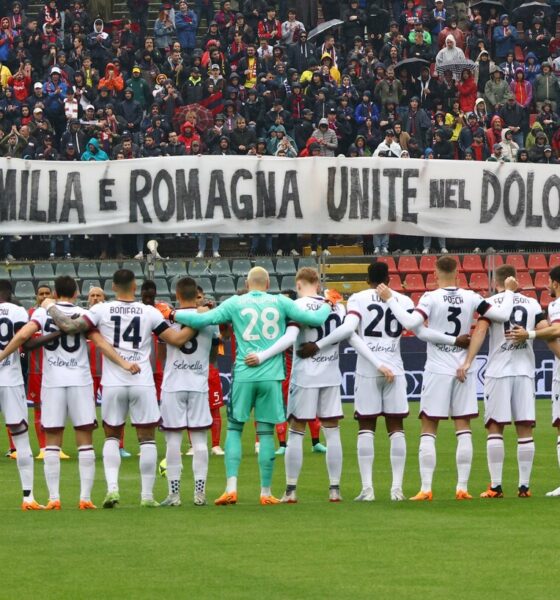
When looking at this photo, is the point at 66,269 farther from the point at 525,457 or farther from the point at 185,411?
the point at 525,457

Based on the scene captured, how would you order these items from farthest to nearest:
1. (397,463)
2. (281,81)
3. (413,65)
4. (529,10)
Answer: (529,10) < (413,65) < (281,81) < (397,463)

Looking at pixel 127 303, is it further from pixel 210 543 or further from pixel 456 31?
pixel 456 31

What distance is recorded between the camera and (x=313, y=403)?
40.9 feet

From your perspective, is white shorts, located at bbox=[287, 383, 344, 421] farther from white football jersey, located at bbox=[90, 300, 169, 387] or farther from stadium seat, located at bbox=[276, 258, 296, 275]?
stadium seat, located at bbox=[276, 258, 296, 275]

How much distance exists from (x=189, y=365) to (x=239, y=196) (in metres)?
13.4

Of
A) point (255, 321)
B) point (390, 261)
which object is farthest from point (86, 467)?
point (390, 261)

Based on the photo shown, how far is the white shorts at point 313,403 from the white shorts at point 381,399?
0.23m

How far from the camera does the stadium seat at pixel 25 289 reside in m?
24.0

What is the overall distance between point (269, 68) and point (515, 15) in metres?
6.50

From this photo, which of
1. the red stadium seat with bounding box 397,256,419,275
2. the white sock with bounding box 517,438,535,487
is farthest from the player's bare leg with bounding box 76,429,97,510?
the red stadium seat with bounding box 397,256,419,275

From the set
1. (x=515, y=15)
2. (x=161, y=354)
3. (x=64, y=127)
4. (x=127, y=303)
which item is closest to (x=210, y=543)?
(x=127, y=303)

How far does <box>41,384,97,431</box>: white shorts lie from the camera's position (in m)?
12.1

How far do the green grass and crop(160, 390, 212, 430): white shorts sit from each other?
27.8 inches

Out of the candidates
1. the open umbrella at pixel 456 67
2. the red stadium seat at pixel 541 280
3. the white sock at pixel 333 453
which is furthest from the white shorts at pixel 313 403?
the open umbrella at pixel 456 67
